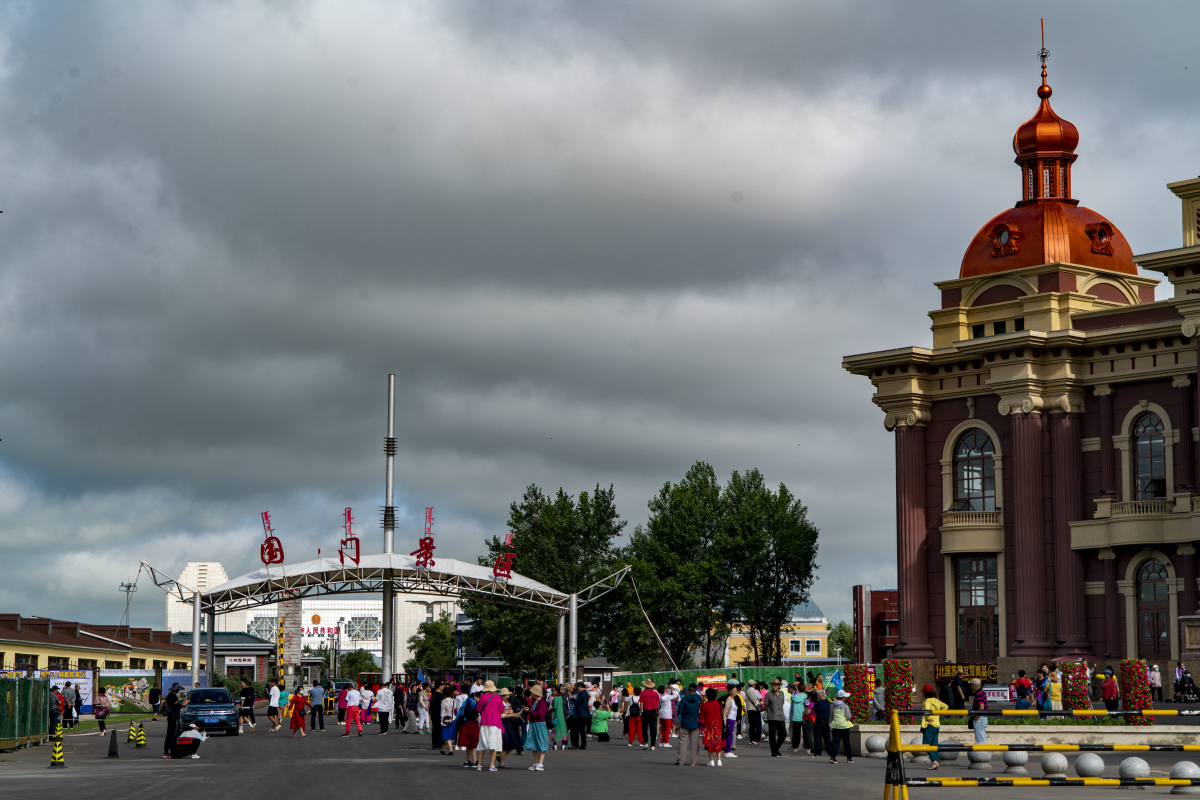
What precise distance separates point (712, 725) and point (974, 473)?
31787 mm

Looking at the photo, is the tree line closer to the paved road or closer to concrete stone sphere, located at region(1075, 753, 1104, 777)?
the paved road

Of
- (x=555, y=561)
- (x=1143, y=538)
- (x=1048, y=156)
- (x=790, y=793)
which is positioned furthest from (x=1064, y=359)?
(x=555, y=561)

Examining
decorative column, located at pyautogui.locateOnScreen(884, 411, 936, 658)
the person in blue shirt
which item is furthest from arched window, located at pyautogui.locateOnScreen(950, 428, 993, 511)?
the person in blue shirt

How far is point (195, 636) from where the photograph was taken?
63281 millimetres

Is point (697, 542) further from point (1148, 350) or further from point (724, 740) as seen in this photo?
point (724, 740)

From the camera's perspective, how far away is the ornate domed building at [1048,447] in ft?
175

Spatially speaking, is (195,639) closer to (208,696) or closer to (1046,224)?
(208,696)

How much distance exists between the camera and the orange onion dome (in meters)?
61.6

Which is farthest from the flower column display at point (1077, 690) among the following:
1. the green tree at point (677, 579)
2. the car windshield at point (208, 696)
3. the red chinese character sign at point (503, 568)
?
the green tree at point (677, 579)

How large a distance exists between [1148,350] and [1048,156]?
13.4 meters

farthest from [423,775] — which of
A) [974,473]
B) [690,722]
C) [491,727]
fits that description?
[974,473]

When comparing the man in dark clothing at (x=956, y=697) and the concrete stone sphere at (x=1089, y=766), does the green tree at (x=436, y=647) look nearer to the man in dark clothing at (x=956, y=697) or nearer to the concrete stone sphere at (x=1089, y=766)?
the man in dark clothing at (x=956, y=697)

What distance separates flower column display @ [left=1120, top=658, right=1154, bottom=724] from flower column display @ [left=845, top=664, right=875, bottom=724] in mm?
6445

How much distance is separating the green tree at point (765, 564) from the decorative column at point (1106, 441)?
1062 inches
